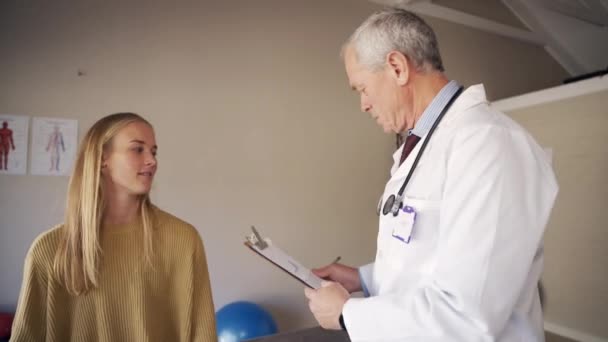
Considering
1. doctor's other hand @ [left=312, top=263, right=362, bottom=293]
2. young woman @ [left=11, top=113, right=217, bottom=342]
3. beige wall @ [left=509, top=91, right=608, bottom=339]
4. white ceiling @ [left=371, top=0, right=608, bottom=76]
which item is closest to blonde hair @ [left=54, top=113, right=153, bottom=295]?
young woman @ [left=11, top=113, right=217, bottom=342]

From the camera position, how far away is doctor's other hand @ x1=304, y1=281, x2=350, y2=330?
3.10ft

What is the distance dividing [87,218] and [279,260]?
0.65 m

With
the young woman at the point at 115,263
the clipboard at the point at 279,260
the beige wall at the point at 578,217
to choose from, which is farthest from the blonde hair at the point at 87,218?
the beige wall at the point at 578,217

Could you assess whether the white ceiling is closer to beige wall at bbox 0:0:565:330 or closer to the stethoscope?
beige wall at bbox 0:0:565:330

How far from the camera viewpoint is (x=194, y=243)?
1427 mm

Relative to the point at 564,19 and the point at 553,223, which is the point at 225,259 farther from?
the point at 564,19

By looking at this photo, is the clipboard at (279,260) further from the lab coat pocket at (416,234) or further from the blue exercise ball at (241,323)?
the blue exercise ball at (241,323)

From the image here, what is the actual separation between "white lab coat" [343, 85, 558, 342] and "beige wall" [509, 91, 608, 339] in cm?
223

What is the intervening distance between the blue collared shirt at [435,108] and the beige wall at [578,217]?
222 cm

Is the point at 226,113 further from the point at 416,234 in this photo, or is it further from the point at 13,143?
the point at 416,234

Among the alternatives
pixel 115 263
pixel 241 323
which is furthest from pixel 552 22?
pixel 115 263

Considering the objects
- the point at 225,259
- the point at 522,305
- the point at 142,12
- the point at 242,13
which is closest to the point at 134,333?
the point at 522,305

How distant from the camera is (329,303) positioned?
0.97m

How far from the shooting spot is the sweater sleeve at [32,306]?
1.15 m
